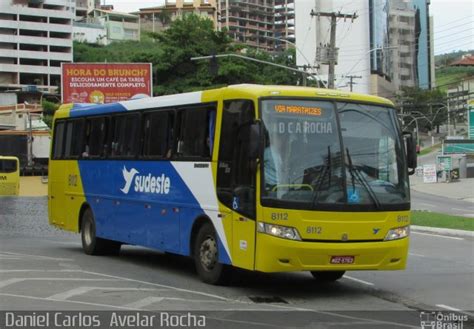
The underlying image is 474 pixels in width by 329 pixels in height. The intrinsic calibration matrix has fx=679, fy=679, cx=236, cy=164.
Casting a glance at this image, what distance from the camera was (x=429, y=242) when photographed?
18734 mm

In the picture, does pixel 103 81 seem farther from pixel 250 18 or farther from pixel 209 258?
pixel 250 18

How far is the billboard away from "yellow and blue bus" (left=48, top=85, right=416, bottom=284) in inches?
1336

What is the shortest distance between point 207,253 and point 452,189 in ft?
153

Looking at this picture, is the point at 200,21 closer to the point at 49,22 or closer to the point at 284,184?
the point at 284,184

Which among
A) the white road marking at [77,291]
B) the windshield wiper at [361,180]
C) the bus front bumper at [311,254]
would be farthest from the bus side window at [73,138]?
the windshield wiper at [361,180]

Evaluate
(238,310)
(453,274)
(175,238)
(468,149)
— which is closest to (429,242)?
(453,274)

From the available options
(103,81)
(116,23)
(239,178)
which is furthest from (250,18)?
(239,178)

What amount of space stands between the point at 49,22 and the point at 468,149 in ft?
294

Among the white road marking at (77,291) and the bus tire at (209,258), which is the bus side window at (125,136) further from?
the white road marking at (77,291)

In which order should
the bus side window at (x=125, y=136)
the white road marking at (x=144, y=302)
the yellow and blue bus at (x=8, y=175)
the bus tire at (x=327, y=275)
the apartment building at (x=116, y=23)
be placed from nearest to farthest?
the white road marking at (x=144, y=302)
the bus tire at (x=327, y=275)
the bus side window at (x=125, y=136)
the yellow and blue bus at (x=8, y=175)
the apartment building at (x=116, y=23)

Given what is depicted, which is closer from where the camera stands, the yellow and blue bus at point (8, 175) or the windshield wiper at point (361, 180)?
the windshield wiper at point (361, 180)

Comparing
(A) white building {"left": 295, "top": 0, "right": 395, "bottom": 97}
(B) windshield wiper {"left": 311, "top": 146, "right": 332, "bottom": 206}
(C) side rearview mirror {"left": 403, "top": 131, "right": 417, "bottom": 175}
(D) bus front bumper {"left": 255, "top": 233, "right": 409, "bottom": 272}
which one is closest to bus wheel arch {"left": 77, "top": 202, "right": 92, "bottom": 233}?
(D) bus front bumper {"left": 255, "top": 233, "right": 409, "bottom": 272}

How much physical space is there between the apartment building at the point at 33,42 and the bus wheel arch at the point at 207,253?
410ft

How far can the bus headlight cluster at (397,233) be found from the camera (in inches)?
384
